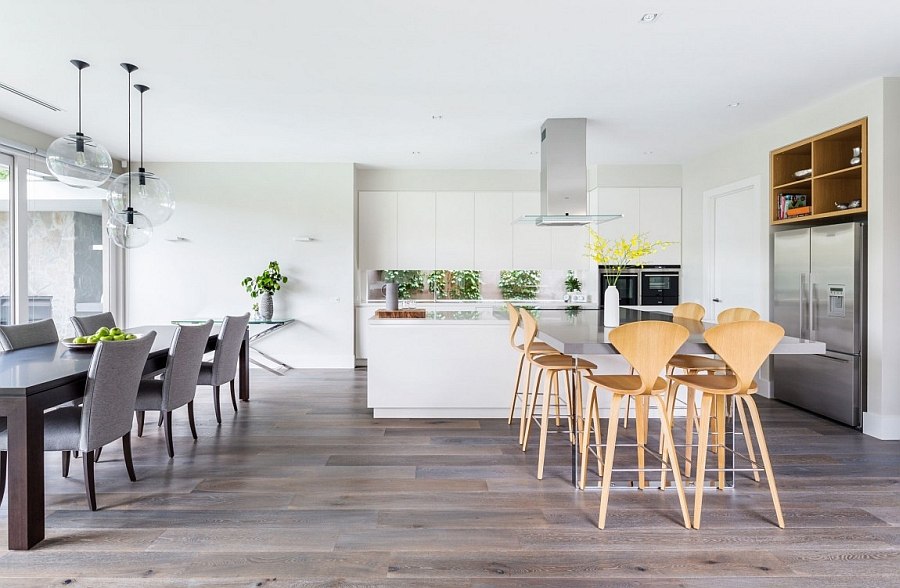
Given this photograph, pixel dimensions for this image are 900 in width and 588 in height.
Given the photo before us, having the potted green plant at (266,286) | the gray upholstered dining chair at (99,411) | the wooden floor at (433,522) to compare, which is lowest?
the wooden floor at (433,522)

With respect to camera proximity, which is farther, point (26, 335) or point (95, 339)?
point (26, 335)

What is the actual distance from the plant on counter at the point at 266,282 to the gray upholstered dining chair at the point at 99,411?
357 centimetres

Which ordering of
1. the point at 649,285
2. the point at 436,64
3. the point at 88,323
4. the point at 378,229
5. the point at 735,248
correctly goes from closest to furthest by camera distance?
the point at 436,64 → the point at 88,323 → the point at 735,248 → the point at 649,285 → the point at 378,229

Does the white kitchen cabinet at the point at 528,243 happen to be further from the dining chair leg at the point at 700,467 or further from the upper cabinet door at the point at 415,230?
the dining chair leg at the point at 700,467

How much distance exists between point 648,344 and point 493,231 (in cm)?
465

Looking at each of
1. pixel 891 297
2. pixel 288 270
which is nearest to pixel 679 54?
pixel 891 297

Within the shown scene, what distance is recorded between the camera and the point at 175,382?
11.0ft

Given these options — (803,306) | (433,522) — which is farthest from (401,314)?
(803,306)

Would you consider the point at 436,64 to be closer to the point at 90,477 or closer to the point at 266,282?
the point at 90,477

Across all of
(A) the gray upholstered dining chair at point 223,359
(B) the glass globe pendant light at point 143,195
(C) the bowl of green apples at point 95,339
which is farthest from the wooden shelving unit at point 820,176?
(C) the bowl of green apples at point 95,339

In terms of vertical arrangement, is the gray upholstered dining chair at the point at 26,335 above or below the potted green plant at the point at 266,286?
below

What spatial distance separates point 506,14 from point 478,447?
2.67 metres

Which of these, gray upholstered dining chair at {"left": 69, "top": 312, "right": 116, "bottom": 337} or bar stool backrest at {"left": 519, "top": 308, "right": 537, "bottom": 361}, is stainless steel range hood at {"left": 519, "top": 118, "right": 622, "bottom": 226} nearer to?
bar stool backrest at {"left": 519, "top": 308, "right": 537, "bottom": 361}

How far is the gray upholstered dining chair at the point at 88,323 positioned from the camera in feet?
12.8
